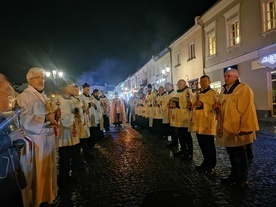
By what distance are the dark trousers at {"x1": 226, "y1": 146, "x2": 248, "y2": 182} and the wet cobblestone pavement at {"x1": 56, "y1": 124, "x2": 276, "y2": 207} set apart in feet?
0.75

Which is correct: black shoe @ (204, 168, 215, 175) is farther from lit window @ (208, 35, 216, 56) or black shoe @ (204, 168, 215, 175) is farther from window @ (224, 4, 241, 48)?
lit window @ (208, 35, 216, 56)

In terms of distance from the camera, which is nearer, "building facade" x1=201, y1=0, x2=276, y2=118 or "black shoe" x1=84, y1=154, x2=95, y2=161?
"black shoe" x1=84, y1=154, x2=95, y2=161

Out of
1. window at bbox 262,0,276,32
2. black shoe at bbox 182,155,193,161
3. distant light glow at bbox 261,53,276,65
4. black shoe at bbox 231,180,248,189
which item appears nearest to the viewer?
black shoe at bbox 231,180,248,189

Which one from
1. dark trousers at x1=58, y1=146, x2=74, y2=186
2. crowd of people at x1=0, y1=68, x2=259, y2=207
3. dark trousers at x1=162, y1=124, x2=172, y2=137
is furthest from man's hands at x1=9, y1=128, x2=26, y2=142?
dark trousers at x1=162, y1=124, x2=172, y2=137

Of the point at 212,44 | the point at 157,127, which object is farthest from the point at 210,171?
the point at 212,44

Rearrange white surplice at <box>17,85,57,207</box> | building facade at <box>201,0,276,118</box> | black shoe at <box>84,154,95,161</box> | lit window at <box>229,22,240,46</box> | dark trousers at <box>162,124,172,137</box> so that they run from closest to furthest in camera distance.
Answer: white surplice at <box>17,85,57,207</box>, black shoe at <box>84,154,95,161</box>, dark trousers at <box>162,124,172,137</box>, building facade at <box>201,0,276,118</box>, lit window at <box>229,22,240,46</box>

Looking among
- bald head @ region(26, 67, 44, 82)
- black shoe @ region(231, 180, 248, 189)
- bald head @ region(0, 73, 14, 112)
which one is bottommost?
black shoe @ region(231, 180, 248, 189)

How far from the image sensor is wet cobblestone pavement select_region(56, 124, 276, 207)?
14.3ft

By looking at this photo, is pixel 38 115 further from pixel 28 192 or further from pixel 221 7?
pixel 221 7

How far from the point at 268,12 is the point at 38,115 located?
44.0 feet

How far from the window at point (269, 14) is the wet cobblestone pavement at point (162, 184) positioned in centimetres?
818

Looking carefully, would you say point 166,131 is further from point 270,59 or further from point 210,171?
point 270,59

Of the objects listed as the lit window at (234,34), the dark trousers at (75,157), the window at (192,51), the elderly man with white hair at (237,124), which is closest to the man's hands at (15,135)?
the dark trousers at (75,157)

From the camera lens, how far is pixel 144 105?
47.6 feet
